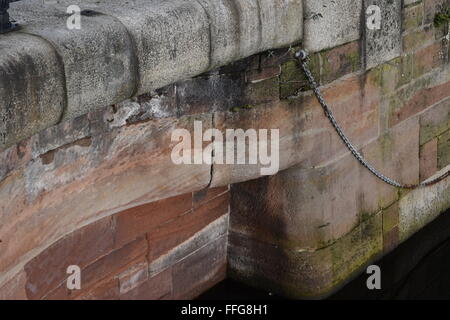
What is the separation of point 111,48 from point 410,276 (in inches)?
118

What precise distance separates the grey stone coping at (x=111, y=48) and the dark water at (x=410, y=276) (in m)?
1.57

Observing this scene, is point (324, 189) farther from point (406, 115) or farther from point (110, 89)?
point (110, 89)

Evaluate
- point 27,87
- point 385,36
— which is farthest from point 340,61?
point 27,87


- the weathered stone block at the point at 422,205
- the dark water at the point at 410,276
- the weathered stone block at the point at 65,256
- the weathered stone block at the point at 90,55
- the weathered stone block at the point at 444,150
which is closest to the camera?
the weathered stone block at the point at 90,55

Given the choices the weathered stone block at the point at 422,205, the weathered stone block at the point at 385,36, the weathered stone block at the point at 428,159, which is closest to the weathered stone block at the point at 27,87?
the weathered stone block at the point at 385,36

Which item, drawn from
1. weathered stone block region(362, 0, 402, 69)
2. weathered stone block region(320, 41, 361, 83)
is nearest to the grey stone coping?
weathered stone block region(320, 41, 361, 83)

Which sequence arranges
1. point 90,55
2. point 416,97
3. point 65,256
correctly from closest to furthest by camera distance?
point 90,55
point 65,256
point 416,97

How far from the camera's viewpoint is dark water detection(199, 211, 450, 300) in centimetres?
517

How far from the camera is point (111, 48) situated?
3.29 metres

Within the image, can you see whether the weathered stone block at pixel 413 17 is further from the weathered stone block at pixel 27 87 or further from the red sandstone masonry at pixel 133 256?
the weathered stone block at pixel 27 87

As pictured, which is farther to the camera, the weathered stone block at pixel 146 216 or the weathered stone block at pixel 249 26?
the weathered stone block at pixel 146 216

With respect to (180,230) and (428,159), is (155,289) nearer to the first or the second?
(180,230)

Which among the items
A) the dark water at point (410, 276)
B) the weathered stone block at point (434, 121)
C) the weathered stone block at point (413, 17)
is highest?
the weathered stone block at point (413, 17)

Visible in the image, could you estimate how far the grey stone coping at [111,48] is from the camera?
2963 millimetres
